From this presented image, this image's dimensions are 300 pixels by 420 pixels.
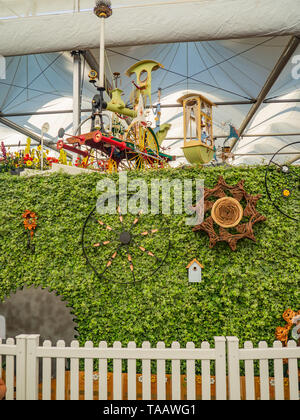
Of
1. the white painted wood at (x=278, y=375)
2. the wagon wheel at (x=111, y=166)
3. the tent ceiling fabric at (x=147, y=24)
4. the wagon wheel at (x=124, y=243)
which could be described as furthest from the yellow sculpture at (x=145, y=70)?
the white painted wood at (x=278, y=375)

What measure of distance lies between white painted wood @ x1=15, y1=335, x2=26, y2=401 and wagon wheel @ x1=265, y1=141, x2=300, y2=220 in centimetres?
314

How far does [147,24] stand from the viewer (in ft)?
23.1

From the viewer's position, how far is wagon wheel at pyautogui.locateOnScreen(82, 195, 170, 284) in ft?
13.4

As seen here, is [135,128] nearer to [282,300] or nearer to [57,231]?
[57,231]

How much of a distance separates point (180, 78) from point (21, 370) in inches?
362

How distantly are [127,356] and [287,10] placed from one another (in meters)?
7.24

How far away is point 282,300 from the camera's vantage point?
3.84 metres

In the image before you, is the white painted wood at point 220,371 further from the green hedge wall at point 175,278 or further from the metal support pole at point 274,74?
the metal support pole at point 274,74

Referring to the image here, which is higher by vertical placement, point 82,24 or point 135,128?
point 82,24

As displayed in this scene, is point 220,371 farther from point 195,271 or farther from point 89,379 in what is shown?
point 195,271

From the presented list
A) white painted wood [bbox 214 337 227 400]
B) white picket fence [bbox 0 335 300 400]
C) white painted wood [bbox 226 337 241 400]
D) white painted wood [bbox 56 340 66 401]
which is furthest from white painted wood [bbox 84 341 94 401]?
white painted wood [bbox 226 337 241 400]
